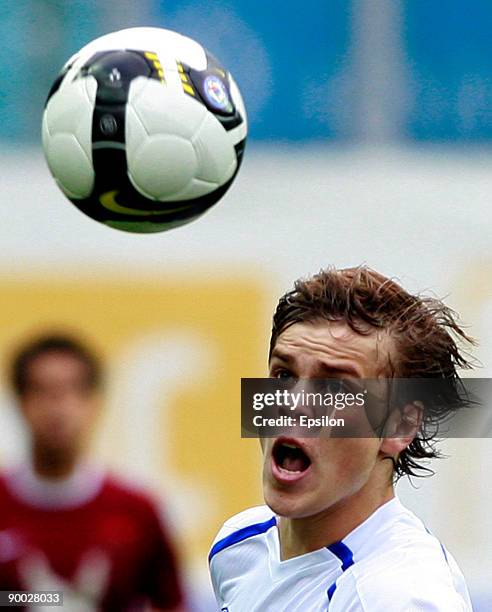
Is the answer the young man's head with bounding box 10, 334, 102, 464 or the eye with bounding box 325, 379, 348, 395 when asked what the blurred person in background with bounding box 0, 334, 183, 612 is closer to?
the young man's head with bounding box 10, 334, 102, 464

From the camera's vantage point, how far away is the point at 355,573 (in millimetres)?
1920

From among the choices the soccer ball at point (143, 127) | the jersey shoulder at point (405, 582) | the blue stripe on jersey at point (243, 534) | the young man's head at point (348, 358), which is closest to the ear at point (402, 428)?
the young man's head at point (348, 358)

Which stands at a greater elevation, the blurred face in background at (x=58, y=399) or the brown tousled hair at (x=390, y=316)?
the brown tousled hair at (x=390, y=316)

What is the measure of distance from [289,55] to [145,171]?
2327 millimetres

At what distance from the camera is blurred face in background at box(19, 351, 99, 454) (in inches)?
137

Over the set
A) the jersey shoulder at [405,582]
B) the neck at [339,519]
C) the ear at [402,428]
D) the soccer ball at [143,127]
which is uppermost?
the soccer ball at [143,127]

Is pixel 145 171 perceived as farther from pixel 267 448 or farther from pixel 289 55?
pixel 289 55

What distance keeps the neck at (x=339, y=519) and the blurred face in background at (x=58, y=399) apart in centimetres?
152

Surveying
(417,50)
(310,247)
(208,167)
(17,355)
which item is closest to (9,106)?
(17,355)

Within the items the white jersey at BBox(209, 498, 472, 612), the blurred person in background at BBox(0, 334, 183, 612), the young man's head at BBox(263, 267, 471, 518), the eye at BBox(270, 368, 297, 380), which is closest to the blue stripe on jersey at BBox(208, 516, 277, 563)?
the white jersey at BBox(209, 498, 472, 612)

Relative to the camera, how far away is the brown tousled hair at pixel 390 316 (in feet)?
6.84

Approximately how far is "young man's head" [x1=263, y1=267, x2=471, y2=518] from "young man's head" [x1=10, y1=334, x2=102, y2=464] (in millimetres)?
1405

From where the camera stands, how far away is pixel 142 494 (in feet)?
12.4

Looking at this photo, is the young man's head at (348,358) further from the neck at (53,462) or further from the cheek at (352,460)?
the neck at (53,462)
